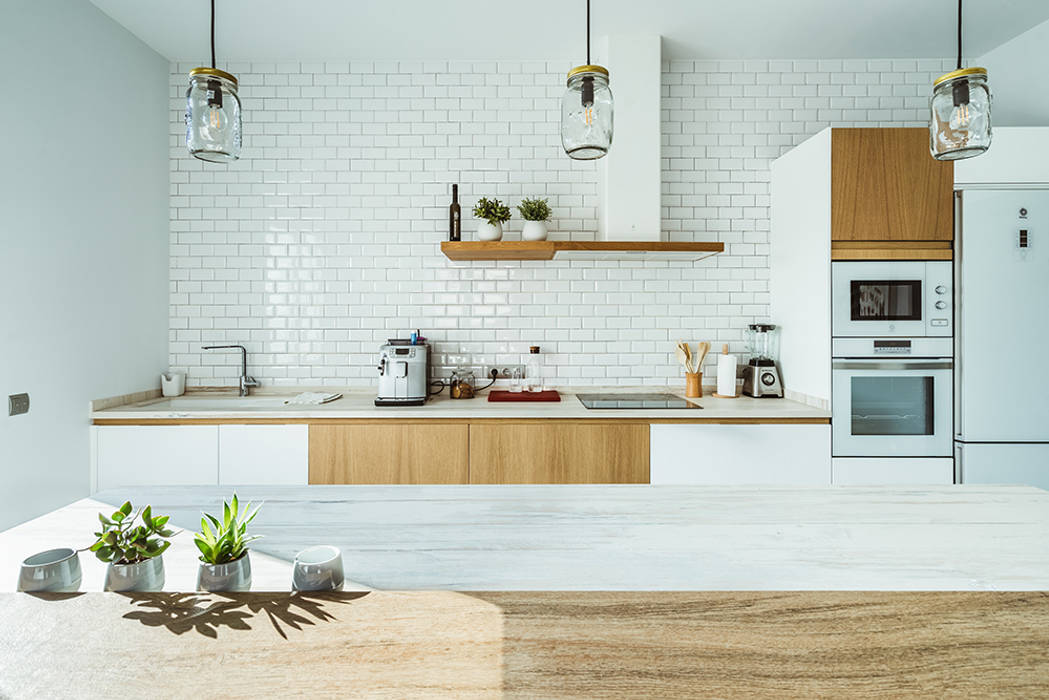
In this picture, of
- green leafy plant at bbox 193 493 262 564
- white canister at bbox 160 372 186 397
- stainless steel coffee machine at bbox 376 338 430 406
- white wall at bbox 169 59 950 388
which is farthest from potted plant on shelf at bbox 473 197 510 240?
green leafy plant at bbox 193 493 262 564

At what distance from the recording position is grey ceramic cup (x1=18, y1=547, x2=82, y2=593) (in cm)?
94

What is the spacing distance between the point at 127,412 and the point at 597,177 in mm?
2741

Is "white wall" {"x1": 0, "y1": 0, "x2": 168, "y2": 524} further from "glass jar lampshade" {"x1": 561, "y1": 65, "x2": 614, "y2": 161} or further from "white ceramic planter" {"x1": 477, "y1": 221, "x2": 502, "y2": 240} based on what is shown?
"glass jar lampshade" {"x1": 561, "y1": 65, "x2": 614, "y2": 161}

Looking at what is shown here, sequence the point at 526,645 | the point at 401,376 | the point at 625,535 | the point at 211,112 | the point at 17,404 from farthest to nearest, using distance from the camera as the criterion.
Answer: the point at 401,376, the point at 17,404, the point at 211,112, the point at 625,535, the point at 526,645

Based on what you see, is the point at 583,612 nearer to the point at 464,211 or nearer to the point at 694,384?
the point at 694,384

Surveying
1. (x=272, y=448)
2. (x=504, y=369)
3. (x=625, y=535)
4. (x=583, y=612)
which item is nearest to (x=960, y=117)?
(x=625, y=535)

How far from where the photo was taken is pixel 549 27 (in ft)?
10.1

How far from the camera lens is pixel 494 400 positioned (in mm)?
3234

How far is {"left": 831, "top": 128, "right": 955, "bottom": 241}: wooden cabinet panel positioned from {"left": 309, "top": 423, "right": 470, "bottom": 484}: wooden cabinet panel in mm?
2129

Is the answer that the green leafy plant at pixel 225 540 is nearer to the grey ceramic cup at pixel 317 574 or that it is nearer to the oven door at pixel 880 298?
the grey ceramic cup at pixel 317 574

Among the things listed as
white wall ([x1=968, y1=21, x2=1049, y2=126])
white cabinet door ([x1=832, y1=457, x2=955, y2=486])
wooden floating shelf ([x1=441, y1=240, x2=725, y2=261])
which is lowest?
white cabinet door ([x1=832, y1=457, x2=955, y2=486])

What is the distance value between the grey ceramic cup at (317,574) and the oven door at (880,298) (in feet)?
8.57

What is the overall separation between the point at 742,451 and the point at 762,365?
2.16ft

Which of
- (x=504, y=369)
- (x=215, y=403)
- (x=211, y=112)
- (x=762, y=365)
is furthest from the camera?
(x=504, y=369)
